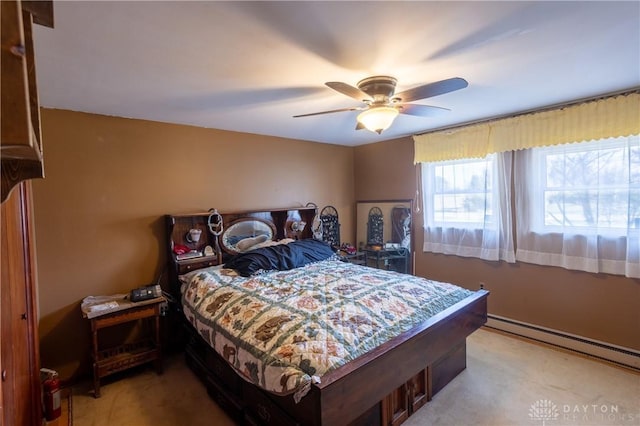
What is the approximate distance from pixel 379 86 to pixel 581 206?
229cm

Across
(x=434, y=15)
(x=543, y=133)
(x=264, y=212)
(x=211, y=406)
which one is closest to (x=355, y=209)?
(x=264, y=212)

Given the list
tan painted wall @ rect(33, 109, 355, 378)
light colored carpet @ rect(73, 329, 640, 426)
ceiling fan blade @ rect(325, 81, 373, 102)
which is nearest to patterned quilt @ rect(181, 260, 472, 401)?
light colored carpet @ rect(73, 329, 640, 426)

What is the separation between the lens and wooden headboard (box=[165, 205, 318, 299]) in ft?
9.83

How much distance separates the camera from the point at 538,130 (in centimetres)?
295

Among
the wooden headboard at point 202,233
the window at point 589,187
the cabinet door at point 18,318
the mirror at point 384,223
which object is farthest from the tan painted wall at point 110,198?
the window at point 589,187

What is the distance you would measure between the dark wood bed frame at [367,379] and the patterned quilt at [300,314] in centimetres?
8

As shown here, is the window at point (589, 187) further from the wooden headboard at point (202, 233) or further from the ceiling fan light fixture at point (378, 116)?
the wooden headboard at point (202, 233)

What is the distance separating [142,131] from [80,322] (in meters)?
1.76

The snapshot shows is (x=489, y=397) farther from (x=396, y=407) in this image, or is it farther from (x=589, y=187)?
(x=589, y=187)

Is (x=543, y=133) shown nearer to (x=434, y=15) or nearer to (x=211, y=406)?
(x=434, y=15)

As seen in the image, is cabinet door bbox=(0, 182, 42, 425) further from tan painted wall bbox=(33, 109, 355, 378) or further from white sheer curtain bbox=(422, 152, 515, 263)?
white sheer curtain bbox=(422, 152, 515, 263)

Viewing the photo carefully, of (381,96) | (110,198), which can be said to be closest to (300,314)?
(381,96)

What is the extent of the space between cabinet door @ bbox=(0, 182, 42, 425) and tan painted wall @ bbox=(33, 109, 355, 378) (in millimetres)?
554

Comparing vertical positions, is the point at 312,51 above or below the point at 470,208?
above
